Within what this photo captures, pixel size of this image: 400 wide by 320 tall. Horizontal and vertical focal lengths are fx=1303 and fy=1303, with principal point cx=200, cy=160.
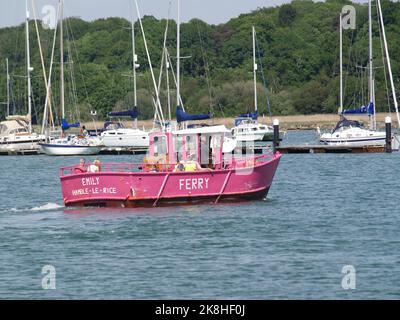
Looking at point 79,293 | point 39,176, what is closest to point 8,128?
point 39,176

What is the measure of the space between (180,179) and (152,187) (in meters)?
0.90

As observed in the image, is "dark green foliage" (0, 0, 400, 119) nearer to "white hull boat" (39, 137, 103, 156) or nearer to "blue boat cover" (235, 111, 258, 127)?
"blue boat cover" (235, 111, 258, 127)

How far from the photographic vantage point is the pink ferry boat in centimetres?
3938

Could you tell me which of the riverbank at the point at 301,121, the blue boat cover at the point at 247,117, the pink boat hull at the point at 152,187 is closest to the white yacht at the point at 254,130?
the blue boat cover at the point at 247,117

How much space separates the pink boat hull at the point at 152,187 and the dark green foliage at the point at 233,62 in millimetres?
82410

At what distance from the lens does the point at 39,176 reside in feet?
210

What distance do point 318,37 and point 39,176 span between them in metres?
107

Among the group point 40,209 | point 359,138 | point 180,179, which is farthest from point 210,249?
point 359,138

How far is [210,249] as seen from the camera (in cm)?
3244

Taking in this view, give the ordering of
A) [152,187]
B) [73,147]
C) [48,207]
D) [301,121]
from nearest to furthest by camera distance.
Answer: [152,187], [48,207], [73,147], [301,121]

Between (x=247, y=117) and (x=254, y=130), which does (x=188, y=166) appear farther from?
(x=247, y=117)

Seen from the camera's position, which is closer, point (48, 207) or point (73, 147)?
point (48, 207)

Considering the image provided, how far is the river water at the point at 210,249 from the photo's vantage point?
89.8 ft

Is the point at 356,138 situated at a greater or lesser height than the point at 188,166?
lesser
